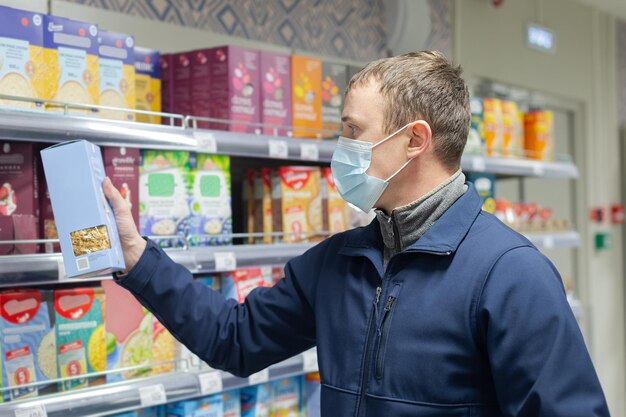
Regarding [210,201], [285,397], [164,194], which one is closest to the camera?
→ [164,194]

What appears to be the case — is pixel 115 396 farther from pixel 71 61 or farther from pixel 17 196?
pixel 71 61

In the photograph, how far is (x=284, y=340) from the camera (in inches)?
79.6

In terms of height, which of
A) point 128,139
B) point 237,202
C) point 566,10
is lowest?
point 237,202

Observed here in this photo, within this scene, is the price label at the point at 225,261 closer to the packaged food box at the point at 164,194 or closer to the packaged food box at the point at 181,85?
the packaged food box at the point at 164,194

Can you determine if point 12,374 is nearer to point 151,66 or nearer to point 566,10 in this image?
point 151,66

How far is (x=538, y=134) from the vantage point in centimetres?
415

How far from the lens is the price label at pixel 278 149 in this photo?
2.62m

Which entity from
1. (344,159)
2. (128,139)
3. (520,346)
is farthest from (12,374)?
(520,346)

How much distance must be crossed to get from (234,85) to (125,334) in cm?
90

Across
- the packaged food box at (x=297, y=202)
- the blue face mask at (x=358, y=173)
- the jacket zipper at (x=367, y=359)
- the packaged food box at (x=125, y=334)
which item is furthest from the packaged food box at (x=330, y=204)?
the jacket zipper at (x=367, y=359)

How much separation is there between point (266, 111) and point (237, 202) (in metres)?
0.46

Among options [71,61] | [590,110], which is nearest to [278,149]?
[71,61]

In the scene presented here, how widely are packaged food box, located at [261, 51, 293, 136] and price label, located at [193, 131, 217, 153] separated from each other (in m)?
0.34

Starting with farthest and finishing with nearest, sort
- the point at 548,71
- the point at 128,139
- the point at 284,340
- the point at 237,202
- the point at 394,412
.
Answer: the point at 548,71
the point at 237,202
the point at 128,139
the point at 284,340
the point at 394,412
